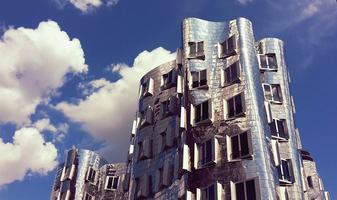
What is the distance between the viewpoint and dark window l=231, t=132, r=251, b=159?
103 feet

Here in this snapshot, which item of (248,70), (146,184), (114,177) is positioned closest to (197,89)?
(248,70)

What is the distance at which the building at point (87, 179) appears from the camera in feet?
200

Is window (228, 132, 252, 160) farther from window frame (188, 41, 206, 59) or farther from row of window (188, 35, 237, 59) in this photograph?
window frame (188, 41, 206, 59)

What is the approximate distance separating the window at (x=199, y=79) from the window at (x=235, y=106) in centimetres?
363

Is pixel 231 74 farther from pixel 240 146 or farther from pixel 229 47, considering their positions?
pixel 240 146

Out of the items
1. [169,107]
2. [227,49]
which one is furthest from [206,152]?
[227,49]

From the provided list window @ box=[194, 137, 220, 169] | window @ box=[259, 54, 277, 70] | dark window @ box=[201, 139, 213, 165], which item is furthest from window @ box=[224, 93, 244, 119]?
window @ box=[259, 54, 277, 70]

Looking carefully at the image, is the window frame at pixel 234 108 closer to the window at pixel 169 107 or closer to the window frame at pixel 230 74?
the window frame at pixel 230 74

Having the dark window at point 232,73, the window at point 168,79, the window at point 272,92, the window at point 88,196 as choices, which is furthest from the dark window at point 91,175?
the dark window at point 232,73

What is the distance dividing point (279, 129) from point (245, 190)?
554 inches

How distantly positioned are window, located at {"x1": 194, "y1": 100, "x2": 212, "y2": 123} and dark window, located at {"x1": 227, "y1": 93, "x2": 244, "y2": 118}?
5.68 ft

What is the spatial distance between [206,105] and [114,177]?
31.2m

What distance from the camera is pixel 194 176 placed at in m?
32.9

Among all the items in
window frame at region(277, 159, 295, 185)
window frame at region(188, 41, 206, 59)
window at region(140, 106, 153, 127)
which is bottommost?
window frame at region(277, 159, 295, 185)
